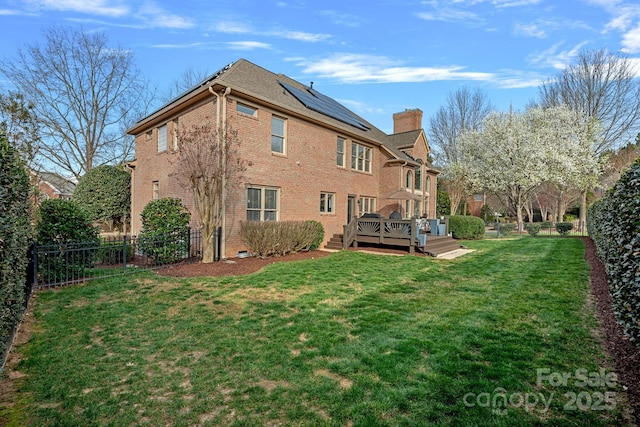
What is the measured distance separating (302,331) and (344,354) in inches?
38.1

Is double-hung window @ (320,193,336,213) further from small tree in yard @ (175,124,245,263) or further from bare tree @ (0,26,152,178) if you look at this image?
bare tree @ (0,26,152,178)

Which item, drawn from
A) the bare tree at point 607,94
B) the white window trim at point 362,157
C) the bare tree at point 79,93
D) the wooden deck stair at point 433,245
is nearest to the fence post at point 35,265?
the wooden deck stair at point 433,245

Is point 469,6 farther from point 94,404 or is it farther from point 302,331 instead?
point 94,404

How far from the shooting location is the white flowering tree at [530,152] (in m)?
23.0

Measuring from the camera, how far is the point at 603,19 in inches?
441

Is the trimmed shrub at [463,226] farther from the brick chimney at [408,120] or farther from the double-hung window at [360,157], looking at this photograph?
the brick chimney at [408,120]

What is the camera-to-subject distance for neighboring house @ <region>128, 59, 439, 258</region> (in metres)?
11.4

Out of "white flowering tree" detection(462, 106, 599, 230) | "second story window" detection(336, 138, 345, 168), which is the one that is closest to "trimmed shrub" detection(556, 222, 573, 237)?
"white flowering tree" detection(462, 106, 599, 230)

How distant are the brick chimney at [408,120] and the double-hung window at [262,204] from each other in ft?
53.3

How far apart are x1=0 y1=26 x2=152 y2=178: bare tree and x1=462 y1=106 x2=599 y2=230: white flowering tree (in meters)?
30.0

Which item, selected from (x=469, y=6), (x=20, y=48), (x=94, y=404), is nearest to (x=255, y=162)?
(x=469, y=6)

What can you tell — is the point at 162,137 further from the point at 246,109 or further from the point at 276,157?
the point at 276,157

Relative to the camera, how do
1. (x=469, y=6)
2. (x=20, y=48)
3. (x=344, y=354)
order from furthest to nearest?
(x=20, y=48)
(x=469, y=6)
(x=344, y=354)

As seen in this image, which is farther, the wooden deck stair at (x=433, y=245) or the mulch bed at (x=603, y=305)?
the wooden deck stair at (x=433, y=245)
